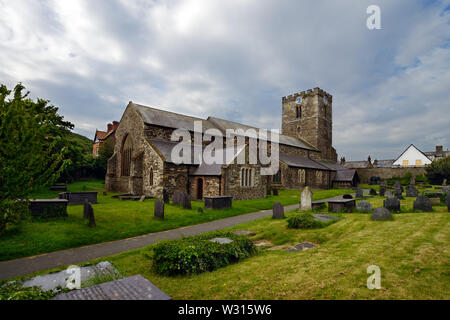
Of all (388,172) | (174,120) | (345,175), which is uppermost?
(174,120)

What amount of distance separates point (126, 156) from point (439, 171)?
47143mm

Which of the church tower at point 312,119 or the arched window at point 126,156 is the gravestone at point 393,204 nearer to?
the arched window at point 126,156

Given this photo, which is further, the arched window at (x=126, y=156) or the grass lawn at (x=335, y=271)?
the arched window at (x=126, y=156)

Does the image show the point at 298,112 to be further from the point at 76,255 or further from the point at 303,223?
the point at 76,255

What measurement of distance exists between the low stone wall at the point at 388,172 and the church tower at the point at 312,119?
22.1 ft

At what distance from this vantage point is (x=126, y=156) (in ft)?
89.8

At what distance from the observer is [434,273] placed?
193 inches

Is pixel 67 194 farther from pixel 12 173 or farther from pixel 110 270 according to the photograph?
pixel 110 270

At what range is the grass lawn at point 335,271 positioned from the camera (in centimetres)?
444

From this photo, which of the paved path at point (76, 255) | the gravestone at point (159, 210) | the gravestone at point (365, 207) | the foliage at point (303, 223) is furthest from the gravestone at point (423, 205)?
the gravestone at point (159, 210)

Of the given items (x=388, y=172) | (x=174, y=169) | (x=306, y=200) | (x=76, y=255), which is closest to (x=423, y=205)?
(x=306, y=200)

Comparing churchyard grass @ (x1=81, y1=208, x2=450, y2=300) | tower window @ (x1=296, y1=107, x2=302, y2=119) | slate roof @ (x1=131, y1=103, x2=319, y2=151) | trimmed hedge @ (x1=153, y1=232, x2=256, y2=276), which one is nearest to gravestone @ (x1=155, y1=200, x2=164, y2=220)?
churchyard grass @ (x1=81, y1=208, x2=450, y2=300)

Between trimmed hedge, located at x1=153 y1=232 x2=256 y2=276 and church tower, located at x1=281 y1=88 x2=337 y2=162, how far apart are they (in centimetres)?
4517

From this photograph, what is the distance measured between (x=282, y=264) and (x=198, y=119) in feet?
88.4
